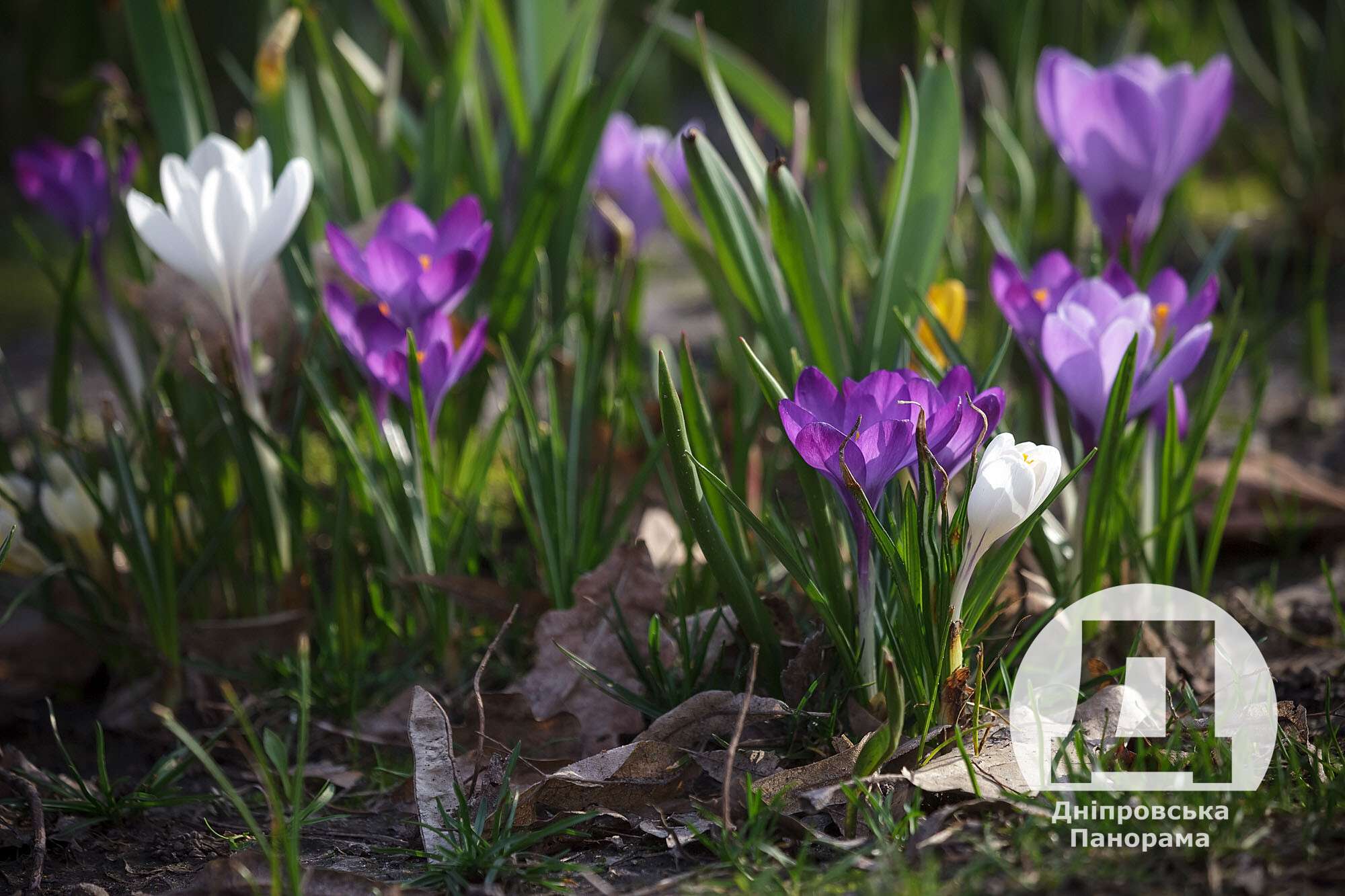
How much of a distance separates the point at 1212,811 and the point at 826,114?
3.95 ft

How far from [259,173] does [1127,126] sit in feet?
3.32

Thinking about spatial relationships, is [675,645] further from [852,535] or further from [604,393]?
[604,393]

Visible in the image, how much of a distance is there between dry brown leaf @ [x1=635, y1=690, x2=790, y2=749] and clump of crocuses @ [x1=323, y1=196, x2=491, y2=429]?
44 cm

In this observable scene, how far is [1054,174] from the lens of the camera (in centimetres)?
184

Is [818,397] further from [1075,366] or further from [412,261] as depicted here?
[412,261]

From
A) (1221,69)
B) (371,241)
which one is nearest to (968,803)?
(371,241)

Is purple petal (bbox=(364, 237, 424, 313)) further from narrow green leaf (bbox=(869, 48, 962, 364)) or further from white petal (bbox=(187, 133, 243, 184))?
narrow green leaf (bbox=(869, 48, 962, 364))

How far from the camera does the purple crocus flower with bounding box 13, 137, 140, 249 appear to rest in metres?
1.48

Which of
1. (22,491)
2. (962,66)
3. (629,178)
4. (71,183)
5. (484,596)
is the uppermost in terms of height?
(962,66)

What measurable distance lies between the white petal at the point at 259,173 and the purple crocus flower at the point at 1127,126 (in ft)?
3.09

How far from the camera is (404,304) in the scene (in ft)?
3.82

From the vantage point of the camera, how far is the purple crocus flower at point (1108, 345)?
101cm

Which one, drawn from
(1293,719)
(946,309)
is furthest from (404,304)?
(1293,719)

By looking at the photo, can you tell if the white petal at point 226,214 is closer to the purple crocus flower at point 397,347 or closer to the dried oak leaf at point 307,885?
the purple crocus flower at point 397,347
